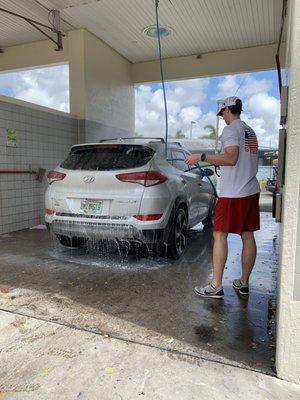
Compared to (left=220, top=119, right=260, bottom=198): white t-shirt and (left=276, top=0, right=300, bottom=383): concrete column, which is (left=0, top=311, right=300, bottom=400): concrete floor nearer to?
(left=276, top=0, right=300, bottom=383): concrete column

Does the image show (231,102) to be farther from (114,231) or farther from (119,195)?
(114,231)

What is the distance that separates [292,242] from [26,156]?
5.71m

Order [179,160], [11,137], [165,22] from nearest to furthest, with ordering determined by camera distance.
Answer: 1. [179,160]
2. [11,137]
3. [165,22]

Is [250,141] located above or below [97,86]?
below

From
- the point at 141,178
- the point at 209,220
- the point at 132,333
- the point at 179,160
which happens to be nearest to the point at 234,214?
the point at 141,178

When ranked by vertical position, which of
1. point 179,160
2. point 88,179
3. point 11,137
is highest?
point 11,137

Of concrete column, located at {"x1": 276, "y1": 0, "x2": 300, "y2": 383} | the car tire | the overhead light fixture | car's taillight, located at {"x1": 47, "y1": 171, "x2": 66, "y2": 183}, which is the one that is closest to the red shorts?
concrete column, located at {"x1": 276, "y1": 0, "x2": 300, "y2": 383}

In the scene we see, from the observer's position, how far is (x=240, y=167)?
3102mm

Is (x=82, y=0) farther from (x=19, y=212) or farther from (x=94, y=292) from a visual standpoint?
(x=94, y=292)

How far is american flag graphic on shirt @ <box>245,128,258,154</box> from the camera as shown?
10.3ft

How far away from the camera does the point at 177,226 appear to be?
14.7 feet

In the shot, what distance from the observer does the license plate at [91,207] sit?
13.1 ft

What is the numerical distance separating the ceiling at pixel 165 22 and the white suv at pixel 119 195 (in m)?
3.82

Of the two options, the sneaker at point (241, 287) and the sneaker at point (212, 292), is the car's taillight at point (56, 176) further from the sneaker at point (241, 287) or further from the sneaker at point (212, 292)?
the sneaker at point (241, 287)
